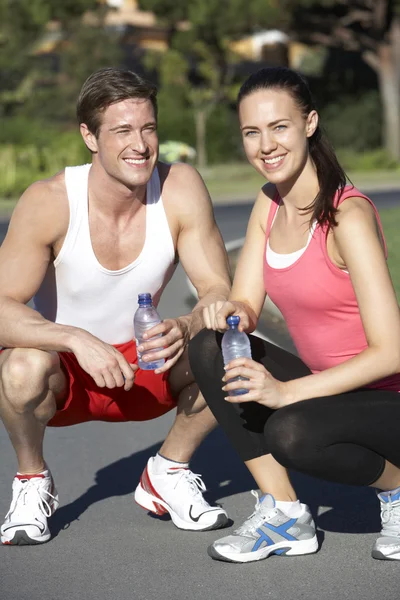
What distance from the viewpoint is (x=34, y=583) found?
165 inches

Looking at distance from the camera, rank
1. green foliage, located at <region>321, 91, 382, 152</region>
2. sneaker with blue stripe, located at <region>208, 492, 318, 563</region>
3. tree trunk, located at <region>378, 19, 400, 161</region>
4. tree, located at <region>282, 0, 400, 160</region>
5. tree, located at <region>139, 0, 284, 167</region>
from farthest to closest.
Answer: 1. green foliage, located at <region>321, 91, 382, 152</region>
2. tree trunk, located at <region>378, 19, 400, 161</region>
3. tree, located at <region>282, 0, 400, 160</region>
4. tree, located at <region>139, 0, 284, 167</region>
5. sneaker with blue stripe, located at <region>208, 492, 318, 563</region>

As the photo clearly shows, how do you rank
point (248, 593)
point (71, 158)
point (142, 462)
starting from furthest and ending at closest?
point (71, 158)
point (142, 462)
point (248, 593)

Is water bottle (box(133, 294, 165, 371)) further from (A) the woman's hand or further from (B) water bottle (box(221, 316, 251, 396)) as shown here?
(A) the woman's hand

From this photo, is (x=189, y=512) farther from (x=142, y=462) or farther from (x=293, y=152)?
(x=293, y=152)

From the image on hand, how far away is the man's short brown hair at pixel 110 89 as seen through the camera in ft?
16.0

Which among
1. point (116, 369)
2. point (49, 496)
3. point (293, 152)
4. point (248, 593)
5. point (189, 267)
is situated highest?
point (293, 152)

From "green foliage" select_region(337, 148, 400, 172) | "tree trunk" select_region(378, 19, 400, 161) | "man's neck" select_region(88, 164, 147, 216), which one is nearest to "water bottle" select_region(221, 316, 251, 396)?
"man's neck" select_region(88, 164, 147, 216)

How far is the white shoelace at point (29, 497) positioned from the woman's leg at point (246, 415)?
778 millimetres

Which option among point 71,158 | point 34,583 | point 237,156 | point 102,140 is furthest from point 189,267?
point 237,156

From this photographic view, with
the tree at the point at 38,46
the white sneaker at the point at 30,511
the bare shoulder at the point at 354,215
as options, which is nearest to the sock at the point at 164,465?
the white sneaker at the point at 30,511

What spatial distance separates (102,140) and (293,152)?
954 millimetres

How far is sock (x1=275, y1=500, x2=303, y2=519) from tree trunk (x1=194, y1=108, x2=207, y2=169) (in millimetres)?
28237

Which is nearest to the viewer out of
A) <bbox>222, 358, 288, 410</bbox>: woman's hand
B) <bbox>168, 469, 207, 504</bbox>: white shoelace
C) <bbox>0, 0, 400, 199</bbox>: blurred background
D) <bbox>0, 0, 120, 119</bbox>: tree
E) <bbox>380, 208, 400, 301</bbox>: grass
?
<bbox>222, 358, 288, 410</bbox>: woman's hand

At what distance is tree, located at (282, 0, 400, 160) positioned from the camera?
33312 mm
